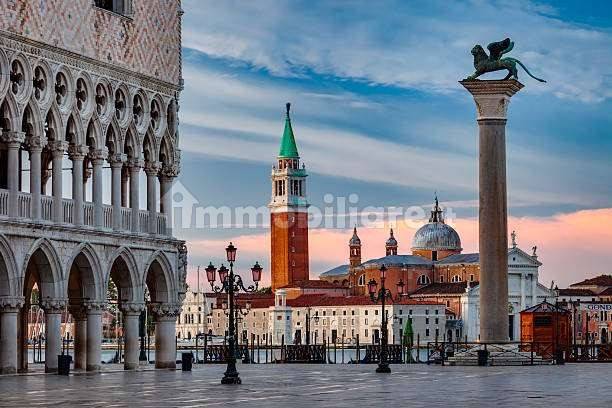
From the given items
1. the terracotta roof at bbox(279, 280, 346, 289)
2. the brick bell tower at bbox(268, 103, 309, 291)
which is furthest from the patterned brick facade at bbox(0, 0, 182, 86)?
the terracotta roof at bbox(279, 280, 346, 289)

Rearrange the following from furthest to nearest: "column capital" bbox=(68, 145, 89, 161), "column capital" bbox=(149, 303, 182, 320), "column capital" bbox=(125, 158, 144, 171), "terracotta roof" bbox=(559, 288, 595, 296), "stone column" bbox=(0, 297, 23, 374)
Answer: "terracotta roof" bbox=(559, 288, 595, 296)
"column capital" bbox=(149, 303, 182, 320)
"column capital" bbox=(125, 158, 144, 171)
"column capital" bbox=(68, 145, 89, 161)
"stone column" bbox=(0, 297, 23, 374)

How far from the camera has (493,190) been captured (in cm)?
4316

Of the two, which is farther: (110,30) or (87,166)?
(87,166)

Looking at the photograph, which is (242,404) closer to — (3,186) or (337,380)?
(337,380)

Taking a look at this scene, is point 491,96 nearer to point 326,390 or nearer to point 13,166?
point 13,166

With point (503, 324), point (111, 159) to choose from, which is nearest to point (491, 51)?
point (503, 324)

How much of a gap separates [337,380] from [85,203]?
30.4 feet

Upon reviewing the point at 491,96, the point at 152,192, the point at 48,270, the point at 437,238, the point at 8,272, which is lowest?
the point at 8,272

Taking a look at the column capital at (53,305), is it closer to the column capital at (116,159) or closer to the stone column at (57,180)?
the stone column at (57,180)

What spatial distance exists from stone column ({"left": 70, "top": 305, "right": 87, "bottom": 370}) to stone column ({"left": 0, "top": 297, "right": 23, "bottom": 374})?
142 inches

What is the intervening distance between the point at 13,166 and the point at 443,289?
154180mm

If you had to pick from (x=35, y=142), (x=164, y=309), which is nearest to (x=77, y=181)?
(x=35, y=142)

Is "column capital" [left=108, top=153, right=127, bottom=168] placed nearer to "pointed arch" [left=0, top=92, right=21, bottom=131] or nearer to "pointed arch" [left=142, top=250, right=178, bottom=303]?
"pointed arch" [left=142, top=250, right=178, bottom=303]

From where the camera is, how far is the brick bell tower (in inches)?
7269
